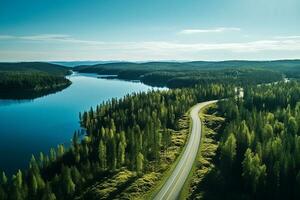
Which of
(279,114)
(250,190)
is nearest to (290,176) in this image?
(250,190)

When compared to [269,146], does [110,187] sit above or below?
below

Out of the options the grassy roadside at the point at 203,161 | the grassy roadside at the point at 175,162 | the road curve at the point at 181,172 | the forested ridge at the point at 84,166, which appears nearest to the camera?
the road curve at the point at 181,172

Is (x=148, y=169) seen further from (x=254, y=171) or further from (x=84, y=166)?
(x=254, y=171)

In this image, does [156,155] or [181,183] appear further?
[156,155]

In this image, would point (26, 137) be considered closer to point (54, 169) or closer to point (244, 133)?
point (54, 169)

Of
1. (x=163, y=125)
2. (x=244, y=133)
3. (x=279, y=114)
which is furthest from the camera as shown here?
(x=279, y=114)

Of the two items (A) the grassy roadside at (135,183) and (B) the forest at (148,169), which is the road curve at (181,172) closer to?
(A) the grassy roadside at (135,183)

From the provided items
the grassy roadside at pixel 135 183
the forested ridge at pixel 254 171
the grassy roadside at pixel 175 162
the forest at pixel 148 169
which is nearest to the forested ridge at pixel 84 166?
the forest at pixel 148 169

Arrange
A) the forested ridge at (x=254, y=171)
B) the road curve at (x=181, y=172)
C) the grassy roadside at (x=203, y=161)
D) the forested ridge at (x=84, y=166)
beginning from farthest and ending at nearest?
the forested ridge at (x=254, y=171), the forested ridge at (x=84, y=166), the grassy roadside at (x=203, y=161), the road curve at (x=181, y=172)
